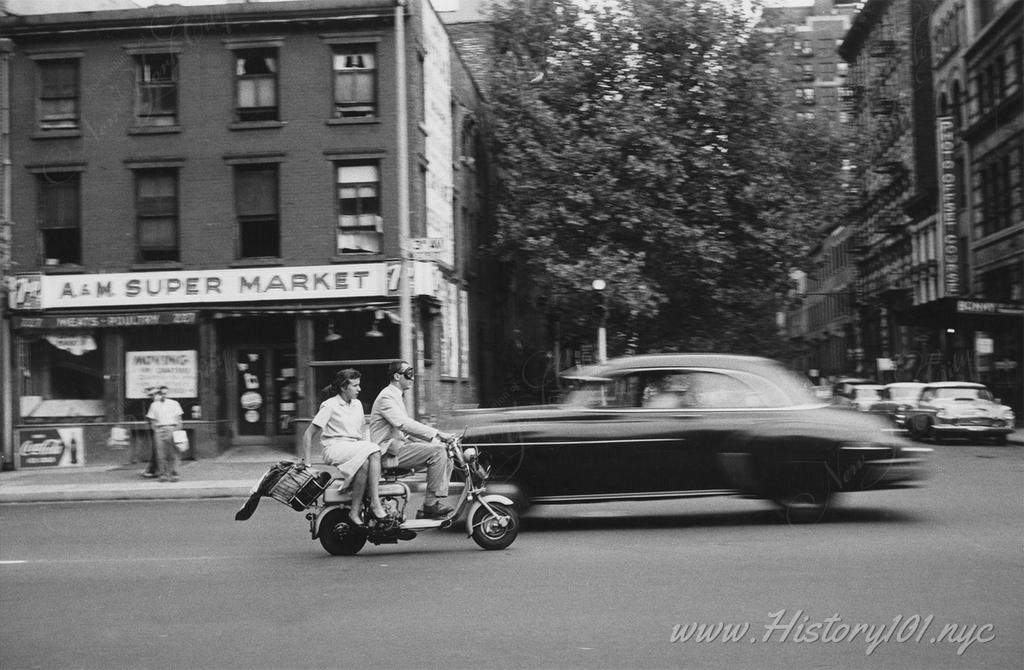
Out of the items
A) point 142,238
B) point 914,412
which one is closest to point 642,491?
point 142,238

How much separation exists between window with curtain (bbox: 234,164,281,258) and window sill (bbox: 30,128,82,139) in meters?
3.63

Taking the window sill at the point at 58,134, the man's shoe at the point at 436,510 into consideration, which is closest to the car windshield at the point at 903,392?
the window sill at the point at 58,134

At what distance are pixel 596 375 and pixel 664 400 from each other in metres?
0.76

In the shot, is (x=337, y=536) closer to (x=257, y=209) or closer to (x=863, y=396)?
(x=257, y=209)

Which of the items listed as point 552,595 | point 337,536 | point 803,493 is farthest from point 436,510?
point 803,493

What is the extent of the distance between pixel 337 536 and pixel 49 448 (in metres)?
16.6

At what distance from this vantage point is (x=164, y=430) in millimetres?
20375

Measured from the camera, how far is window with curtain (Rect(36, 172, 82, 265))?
2555 centimetres

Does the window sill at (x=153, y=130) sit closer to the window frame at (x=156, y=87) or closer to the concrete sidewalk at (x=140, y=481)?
the window frame at (x=156, y=87)

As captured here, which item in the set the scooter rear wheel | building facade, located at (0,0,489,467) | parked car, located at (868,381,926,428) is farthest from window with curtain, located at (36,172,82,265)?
parked car, located at (868,381,926,428)

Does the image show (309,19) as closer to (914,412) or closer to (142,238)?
(142,238)

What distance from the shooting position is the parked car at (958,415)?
2741 centimetres

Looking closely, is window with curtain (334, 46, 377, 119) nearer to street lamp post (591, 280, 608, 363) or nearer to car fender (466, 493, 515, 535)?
street lamp post (591, 280, 608, 363)

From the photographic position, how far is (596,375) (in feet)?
39.8
